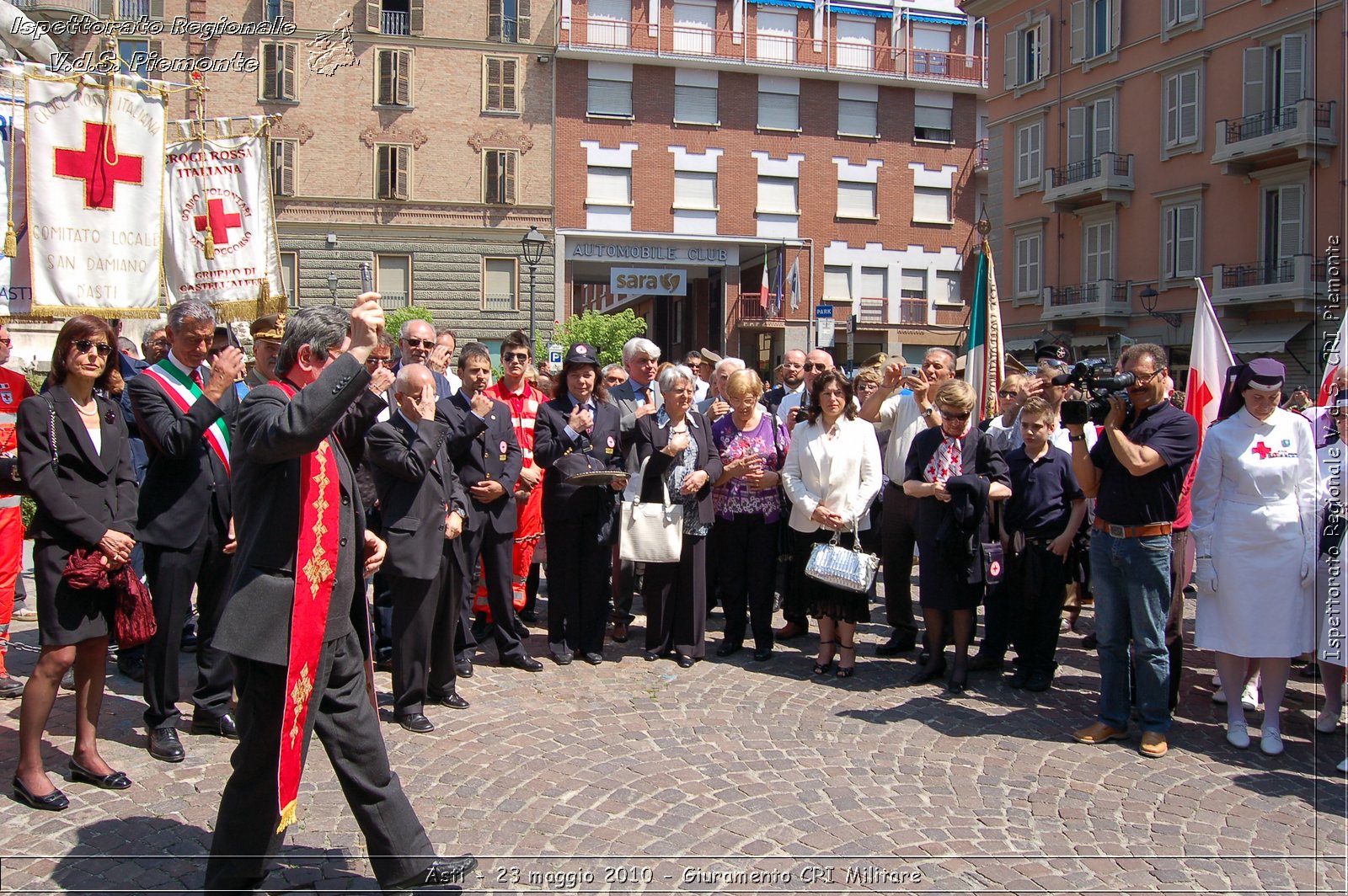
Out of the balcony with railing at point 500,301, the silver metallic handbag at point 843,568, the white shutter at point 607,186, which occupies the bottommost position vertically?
the silver metallic handbag at point 843,568

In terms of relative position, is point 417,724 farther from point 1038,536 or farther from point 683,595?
point 1038,536

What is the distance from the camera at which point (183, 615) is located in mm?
4906

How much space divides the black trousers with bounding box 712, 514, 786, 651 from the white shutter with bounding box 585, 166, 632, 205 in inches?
1227

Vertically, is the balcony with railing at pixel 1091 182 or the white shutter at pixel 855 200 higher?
the white shutter at pixel 855 200

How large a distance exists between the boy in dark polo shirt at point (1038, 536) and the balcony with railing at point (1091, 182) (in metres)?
26.7

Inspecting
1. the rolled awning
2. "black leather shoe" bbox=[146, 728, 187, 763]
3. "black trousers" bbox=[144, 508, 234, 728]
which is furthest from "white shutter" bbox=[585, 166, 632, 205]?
"black leather shoe" bbox=[146, 728, 187, 763]

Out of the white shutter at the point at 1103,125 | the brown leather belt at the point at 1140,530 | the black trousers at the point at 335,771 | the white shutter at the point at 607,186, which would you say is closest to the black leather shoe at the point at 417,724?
the black trousers at the point at 335,771

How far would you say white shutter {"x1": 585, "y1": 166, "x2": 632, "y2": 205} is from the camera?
3653 cm

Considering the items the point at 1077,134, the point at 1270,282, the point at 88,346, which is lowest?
the point at 88,346

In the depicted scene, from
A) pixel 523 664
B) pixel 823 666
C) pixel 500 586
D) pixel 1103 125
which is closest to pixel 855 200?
pixel 1103 125

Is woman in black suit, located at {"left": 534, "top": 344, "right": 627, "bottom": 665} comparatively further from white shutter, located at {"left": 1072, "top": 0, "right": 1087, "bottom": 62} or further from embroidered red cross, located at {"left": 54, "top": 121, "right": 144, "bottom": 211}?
white shutter, located at {"left": 1072, "top": 0, "right": 1087, "bottom": 62}

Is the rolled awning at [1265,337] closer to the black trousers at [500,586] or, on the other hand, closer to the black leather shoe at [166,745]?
the black trousers at [500,586]

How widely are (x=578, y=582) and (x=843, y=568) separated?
1807mm

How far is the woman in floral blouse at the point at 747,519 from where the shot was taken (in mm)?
6859
